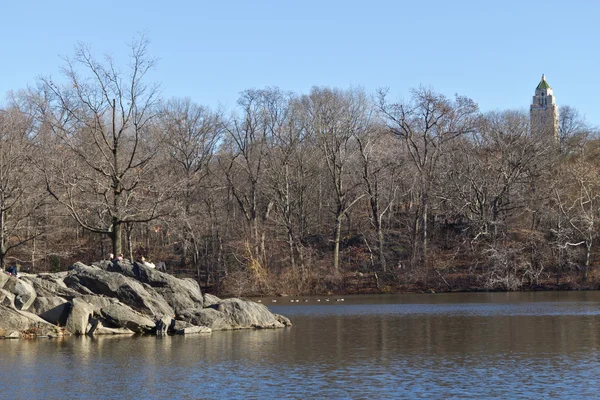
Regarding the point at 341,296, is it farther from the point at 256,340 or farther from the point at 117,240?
the point at 256,340

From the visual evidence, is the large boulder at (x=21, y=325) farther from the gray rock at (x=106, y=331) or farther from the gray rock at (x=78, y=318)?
the gray rock at (x=106, y=331)

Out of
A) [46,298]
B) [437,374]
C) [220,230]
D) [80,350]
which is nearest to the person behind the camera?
[437,374]

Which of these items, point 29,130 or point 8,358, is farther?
point 29,130

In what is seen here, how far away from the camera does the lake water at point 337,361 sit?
20.2 m

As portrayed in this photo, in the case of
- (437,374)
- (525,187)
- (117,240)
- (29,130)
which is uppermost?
(29,130)

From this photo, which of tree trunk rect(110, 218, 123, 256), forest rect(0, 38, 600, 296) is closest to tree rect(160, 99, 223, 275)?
forest rect(0, 38, 600, 296)

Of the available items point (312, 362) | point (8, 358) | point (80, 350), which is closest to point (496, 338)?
point (312, 362)

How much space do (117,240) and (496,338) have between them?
2243 centimetres

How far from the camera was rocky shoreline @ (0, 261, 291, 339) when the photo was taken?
1362 inches

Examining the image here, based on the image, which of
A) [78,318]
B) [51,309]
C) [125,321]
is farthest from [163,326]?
[51,309]

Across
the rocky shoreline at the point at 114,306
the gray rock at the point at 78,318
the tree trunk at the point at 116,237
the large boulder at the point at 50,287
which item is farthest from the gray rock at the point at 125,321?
the tree trunk at the point at 116,237

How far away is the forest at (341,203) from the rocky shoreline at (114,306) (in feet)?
82.1

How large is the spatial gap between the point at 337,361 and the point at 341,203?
47.7 metres

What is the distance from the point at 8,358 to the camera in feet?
87.5
